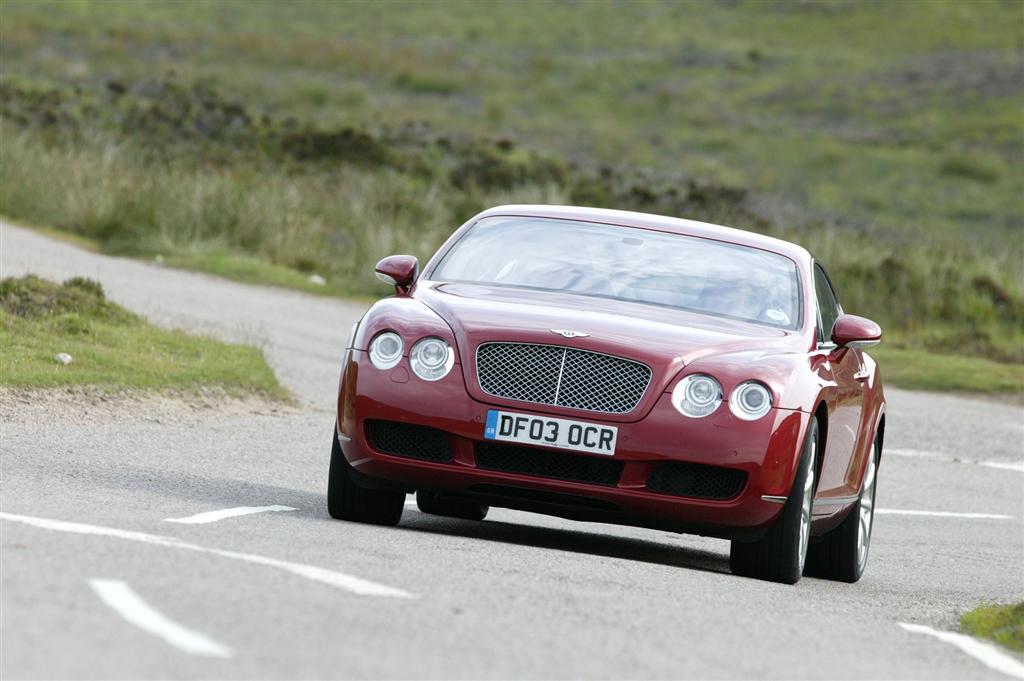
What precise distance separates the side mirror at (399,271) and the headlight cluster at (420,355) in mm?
876

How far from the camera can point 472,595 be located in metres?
6.98

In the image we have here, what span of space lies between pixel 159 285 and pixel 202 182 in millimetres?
Result: 6590

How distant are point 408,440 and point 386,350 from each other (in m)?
0.40

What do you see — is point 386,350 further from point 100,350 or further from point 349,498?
point 100,350

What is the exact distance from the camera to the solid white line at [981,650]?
6.86 metres

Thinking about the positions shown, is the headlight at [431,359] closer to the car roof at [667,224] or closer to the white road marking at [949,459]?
the car roof at [667,224]

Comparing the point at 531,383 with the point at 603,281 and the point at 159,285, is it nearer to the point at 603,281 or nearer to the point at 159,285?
the point at 603,281

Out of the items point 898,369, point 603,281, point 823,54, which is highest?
point 823,54

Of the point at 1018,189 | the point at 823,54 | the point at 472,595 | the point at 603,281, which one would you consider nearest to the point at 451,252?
the point at 603,281

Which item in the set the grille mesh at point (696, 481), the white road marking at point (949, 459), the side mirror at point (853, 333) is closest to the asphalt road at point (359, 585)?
the grille mesh at point (696, 481)

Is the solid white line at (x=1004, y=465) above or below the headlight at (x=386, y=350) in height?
below

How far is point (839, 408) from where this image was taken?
31.7 feet

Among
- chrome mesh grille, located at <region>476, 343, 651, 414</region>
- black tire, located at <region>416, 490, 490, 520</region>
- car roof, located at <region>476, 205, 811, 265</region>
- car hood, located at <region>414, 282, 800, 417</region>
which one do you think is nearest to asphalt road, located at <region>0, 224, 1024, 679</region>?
black tire, located at <region>416, 490, 490, 520</region>

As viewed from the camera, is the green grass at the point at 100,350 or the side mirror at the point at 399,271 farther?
the green grass at the point at 100,350
